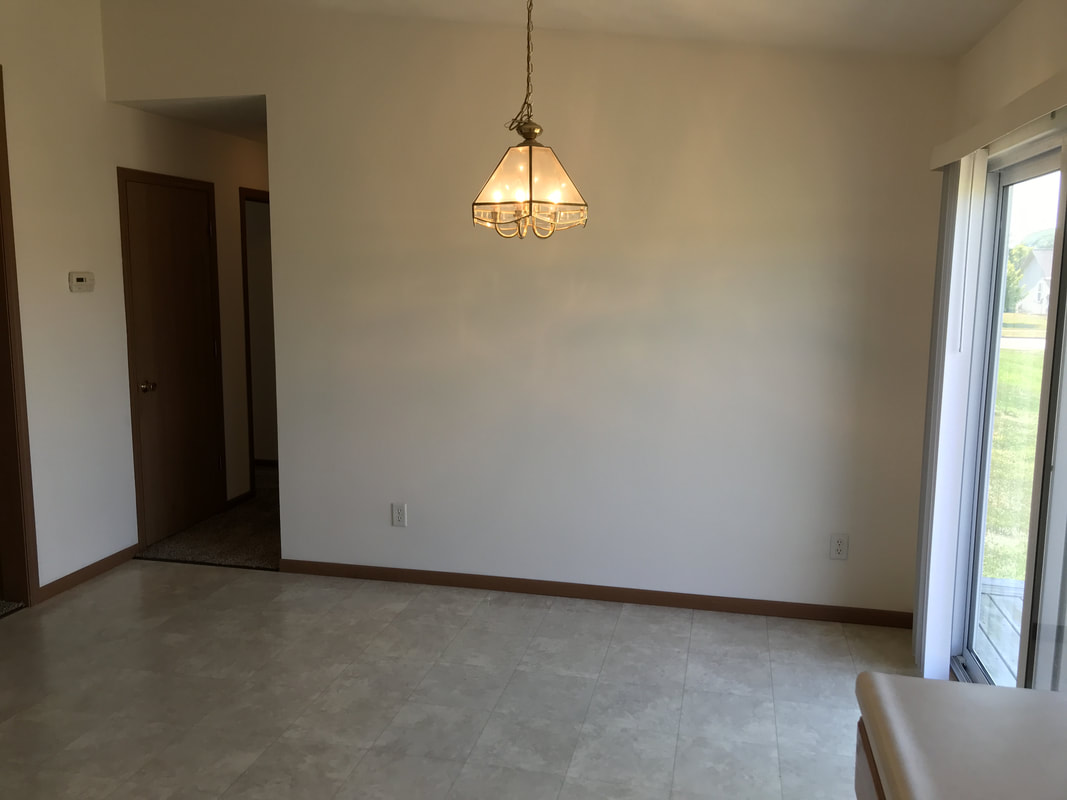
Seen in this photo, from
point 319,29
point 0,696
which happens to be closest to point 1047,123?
point 319,29

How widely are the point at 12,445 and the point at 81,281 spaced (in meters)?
0.91

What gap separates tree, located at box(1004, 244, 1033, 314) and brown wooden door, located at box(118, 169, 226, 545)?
429 centimetres

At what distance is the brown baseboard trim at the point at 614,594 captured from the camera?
154 inches

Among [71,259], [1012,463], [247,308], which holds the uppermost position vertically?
[71,259]

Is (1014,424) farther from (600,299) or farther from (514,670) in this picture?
(514,670)

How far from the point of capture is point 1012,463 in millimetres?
2973

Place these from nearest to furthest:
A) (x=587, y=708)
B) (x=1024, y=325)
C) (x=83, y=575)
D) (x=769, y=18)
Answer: (x=1024, y=325) → (x=587, y=708) → (x=769, y=18) → (x=83, y=575)

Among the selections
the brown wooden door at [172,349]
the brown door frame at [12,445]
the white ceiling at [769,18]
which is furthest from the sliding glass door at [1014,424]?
the brown wooden door at [172,349]

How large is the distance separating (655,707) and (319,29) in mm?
3469

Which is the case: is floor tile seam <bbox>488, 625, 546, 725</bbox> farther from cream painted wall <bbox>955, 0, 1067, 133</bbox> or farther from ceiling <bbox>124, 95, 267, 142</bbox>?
ceiling <bbox>124, 95, 267, 142</bbox>

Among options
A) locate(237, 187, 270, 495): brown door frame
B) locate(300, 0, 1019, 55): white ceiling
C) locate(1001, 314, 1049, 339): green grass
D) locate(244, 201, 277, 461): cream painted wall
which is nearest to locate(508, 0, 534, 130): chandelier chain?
locate(300, 0, 1019, 55): white ceiling

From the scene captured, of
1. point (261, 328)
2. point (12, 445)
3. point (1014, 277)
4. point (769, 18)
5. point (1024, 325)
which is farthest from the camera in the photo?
point (261, 328)

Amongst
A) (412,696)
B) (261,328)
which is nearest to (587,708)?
(412,696)

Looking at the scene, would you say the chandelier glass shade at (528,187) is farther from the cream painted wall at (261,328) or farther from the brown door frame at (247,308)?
the cream painted wall at (261,328)
